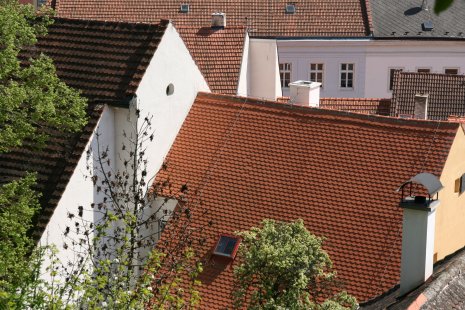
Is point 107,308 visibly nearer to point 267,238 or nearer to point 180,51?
point 267,238

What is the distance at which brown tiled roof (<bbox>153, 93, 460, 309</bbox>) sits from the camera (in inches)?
853

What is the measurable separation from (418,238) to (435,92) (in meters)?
18.2

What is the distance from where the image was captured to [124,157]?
2322 cm

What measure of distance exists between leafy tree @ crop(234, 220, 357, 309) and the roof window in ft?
14.9

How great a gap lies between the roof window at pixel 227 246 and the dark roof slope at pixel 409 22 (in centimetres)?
2523

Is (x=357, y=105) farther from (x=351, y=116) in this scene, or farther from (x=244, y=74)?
(x=351, y=116)

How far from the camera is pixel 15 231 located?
59.8 ft

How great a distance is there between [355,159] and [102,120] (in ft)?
17.6

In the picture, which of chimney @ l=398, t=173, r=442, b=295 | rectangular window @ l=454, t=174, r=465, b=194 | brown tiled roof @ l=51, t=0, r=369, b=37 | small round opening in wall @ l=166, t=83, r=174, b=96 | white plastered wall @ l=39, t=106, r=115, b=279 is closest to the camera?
chimney @ l=398, t=173, r=442, b=295

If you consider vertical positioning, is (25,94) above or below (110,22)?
below

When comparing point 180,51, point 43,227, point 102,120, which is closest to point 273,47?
point 180,51

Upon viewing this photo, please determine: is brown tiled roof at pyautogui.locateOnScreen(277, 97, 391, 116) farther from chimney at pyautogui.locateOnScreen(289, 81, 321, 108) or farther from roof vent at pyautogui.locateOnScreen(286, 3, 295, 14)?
roof vent at pyautogui.locateOnScreen(286, 3, 295, 14)

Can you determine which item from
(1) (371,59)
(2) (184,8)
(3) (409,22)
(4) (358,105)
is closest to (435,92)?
(4) (358,105)

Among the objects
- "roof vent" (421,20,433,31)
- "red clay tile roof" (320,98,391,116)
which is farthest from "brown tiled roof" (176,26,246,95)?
"roof vent" (421,20,433,31)
